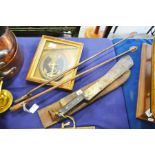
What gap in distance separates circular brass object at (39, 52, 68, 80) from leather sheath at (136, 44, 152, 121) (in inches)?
16.1

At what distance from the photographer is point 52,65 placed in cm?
109

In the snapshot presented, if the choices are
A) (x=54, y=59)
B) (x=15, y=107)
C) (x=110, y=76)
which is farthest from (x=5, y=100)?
(x=110, y=76)

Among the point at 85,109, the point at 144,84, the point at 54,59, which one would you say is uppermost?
the point at 54,59

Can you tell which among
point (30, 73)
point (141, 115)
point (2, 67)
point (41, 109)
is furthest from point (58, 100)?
point (141, 115)

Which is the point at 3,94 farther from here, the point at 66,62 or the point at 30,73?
the point at 66,62

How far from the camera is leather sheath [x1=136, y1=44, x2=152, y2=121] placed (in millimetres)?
1008

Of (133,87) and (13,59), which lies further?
(133,87)

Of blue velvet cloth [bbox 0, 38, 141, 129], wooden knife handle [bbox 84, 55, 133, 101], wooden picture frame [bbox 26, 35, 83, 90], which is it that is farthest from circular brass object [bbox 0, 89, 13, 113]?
wooden knife handle [bbox 84, 55, 133, 101]

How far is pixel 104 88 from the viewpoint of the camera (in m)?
1.05

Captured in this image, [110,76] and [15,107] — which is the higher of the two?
[110,76]

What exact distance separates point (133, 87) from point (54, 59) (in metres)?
0.45

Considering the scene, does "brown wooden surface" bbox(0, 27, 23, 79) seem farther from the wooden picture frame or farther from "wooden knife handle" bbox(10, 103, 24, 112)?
"wooden knife handle" bbox(10, 103, 24, 112)

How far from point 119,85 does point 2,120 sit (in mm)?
604

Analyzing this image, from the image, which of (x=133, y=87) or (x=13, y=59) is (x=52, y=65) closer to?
(x=13, y=59)
